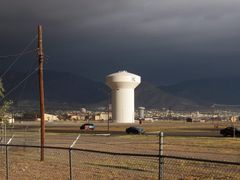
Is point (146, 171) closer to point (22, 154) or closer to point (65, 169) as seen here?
point (65, 169)

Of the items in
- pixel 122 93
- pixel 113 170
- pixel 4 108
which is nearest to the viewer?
pixel 113 170

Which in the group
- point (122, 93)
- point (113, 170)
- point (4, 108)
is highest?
point (122, 93)

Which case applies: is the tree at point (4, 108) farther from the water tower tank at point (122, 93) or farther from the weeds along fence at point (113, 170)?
the water tower tank at point (122, 93)

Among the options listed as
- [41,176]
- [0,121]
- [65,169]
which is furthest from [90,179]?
[0,121]

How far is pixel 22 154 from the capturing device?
3322 cm

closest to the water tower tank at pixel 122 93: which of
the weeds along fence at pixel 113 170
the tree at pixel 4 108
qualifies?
the tree at pixel 4 108

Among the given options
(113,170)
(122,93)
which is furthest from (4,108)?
(122,93)

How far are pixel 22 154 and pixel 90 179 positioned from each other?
1420cm

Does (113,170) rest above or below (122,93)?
below

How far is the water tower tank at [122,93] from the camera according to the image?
5103 inches

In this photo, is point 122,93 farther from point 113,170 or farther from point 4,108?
point 113,170

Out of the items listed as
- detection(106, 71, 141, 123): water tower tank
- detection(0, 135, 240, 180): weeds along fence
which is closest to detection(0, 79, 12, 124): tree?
detection(0, 135, 240, 180): weeds along fence

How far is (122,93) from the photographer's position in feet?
427

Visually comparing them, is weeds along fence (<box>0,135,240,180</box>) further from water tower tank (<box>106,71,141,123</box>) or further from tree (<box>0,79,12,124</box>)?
water tower tank (<box>106,71,141,123</box>)
